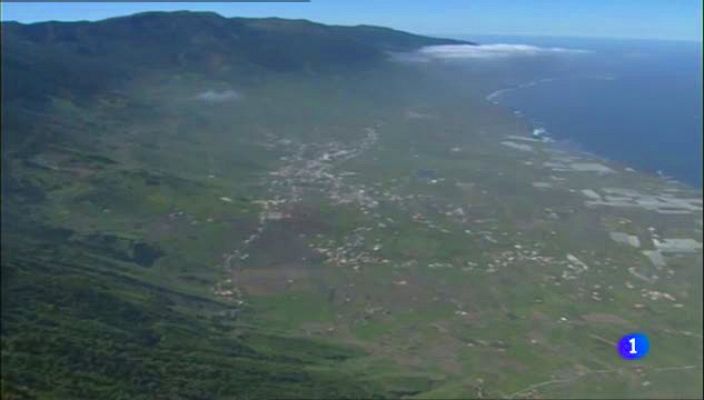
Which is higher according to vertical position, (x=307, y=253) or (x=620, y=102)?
(x=620, y=102)

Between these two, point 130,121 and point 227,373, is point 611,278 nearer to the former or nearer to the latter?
point 227,373

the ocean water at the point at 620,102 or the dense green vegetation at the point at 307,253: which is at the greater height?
the ocean water at the point at 620,102

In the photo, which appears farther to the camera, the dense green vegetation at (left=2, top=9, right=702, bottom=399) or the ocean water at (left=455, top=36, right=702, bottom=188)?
the ocean water at (left=455, top=36, right=702, bottom=188)

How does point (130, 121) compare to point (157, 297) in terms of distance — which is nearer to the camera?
point (157, 297)

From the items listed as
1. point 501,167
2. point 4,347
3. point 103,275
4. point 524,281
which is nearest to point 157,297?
point 103,275

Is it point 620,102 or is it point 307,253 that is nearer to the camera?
point 307,253

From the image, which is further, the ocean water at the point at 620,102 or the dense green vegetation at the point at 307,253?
the ocean water at the point at 620,102

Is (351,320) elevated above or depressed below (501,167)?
below

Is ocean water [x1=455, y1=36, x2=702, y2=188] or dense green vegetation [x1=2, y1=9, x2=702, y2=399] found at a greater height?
ocean water [x1=455, y1=36, x2=702, y2=188]
